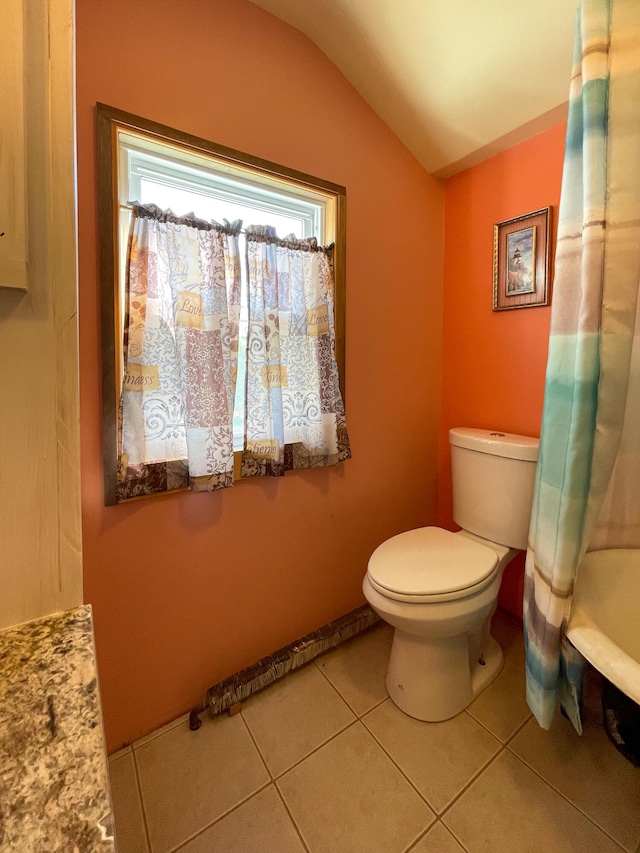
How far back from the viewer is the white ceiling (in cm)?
115

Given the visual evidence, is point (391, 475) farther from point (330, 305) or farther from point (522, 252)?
point (522, 252)

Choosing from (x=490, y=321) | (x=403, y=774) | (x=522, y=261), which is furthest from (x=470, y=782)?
(x=522, y=261)

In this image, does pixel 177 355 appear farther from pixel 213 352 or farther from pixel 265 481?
pixel 265 481

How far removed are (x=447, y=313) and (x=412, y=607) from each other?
1360 millimetres

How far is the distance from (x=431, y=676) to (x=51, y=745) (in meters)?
→ 1.23

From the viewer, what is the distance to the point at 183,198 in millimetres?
1242

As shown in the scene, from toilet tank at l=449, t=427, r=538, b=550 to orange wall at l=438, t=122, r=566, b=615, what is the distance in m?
0.19

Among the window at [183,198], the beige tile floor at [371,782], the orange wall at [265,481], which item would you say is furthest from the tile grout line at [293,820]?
the window at [183,198]

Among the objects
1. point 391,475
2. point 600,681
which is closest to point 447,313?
point 391,475

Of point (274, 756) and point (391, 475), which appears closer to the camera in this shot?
point (274, 756)

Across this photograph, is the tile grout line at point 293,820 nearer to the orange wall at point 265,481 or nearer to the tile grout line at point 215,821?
the tile grout line at point 215,821

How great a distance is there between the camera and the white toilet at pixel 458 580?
116 centimetres

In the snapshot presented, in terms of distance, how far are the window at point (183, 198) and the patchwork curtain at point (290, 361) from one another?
0.05m

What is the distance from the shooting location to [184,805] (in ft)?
3.43
